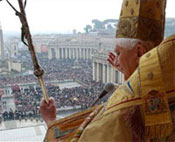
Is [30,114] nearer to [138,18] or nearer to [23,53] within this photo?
[138,18]

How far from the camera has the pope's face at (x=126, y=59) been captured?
1.61 feet

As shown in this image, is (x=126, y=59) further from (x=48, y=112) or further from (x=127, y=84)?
(x=48, y=112)

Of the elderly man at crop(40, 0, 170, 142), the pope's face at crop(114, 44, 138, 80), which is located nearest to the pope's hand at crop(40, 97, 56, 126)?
the elderly man at crop(40, 0, 170, 142)

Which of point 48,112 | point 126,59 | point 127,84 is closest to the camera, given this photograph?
point 127,84

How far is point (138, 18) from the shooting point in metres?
0.49

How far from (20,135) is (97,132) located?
3.49m

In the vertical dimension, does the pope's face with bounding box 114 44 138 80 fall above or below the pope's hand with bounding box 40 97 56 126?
above

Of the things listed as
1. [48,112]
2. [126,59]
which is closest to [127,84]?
[126,59]

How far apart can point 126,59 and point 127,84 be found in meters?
0.12

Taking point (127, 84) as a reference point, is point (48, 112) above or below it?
below

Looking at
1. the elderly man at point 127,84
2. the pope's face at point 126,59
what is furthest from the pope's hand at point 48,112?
the pope's face at point 126,59

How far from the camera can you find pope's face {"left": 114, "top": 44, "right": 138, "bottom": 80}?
0.49 m

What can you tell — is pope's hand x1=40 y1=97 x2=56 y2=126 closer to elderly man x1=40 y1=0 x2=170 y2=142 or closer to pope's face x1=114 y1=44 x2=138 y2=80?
elderly man x1=40 y1=0 x2=170 y2=142

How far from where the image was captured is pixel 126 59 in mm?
499
